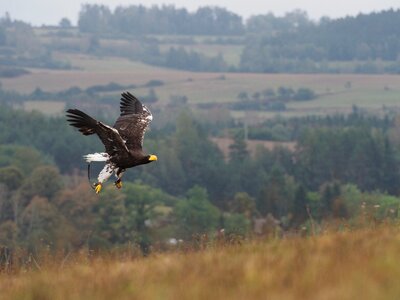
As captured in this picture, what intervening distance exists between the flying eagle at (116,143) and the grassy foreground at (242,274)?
3096mm

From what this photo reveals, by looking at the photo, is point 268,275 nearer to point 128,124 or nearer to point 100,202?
point 128,124

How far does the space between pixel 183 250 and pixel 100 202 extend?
86119mm

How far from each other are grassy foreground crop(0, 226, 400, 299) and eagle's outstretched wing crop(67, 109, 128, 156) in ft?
10.0

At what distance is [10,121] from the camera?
158 meters

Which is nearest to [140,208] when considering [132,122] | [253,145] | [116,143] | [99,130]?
[253,145]

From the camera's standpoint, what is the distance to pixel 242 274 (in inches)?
399

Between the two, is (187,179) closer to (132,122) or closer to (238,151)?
(238,151)

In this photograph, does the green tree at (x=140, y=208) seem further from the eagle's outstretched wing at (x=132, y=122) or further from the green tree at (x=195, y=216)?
the eagle's outstretched wing at (x=132, y=122)

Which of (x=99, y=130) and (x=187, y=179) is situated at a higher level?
(x=99, y=130)

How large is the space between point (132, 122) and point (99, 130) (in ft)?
6.02

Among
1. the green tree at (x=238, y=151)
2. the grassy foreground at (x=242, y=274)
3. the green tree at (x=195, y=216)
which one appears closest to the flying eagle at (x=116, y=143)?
the grassy foreground at (x=242, y=274)

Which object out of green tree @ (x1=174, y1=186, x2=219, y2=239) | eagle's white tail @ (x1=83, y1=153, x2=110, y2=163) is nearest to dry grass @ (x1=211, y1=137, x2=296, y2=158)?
green tree @ (x1=174, y1=186, x2=219, y2=239)

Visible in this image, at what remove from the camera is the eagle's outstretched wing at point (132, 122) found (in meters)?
16.1

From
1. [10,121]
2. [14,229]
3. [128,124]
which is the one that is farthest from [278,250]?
[10,121]
